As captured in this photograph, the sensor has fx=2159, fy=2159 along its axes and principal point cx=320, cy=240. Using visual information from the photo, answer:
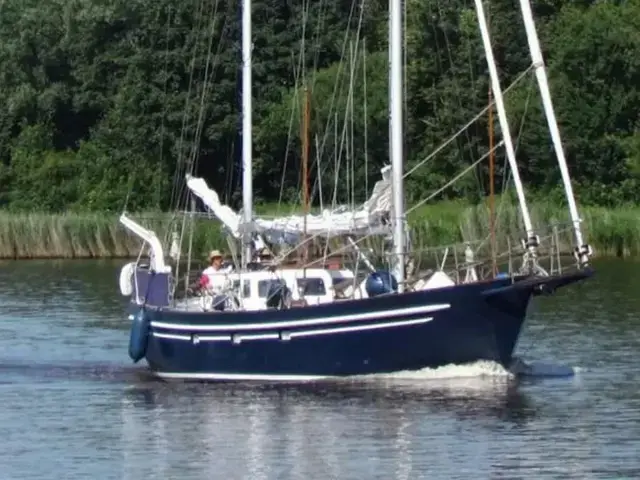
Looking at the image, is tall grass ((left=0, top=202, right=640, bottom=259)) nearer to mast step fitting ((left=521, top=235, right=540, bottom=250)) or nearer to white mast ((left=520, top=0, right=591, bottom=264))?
white mast ((left=520, top=0, right=591, bottom=264))

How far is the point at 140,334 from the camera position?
1538 inches

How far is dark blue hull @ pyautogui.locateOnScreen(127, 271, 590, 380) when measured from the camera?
3559cm

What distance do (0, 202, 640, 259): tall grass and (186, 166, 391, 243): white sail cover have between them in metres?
25.9

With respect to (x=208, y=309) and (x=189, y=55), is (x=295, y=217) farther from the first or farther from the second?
(x=189, y=55)

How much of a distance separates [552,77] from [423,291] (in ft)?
175

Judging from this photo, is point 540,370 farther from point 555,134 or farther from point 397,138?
point 397,138

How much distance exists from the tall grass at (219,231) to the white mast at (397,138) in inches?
1130

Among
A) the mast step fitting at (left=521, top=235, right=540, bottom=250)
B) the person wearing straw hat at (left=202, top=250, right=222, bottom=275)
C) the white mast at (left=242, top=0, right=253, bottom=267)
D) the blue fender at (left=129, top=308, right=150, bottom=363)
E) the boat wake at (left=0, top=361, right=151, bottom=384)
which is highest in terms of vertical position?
the white mast at (left=242, top=0, right=253, bottom=267)

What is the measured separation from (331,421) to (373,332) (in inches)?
105

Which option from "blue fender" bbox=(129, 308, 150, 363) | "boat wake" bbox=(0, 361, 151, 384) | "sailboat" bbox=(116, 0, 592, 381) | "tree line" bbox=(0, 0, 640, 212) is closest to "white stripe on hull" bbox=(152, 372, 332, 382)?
"sailboat" bbox=(116, 0, 592, 381)

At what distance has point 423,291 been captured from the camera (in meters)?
35.4

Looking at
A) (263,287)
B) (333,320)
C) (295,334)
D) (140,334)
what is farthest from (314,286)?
(140,334)

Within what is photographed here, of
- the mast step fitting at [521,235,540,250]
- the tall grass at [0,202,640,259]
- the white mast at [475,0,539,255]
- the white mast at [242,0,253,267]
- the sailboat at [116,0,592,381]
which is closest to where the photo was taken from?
the mast step fitting at [521,235,540,250]

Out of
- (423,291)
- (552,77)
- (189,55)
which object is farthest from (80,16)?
(423,291)
